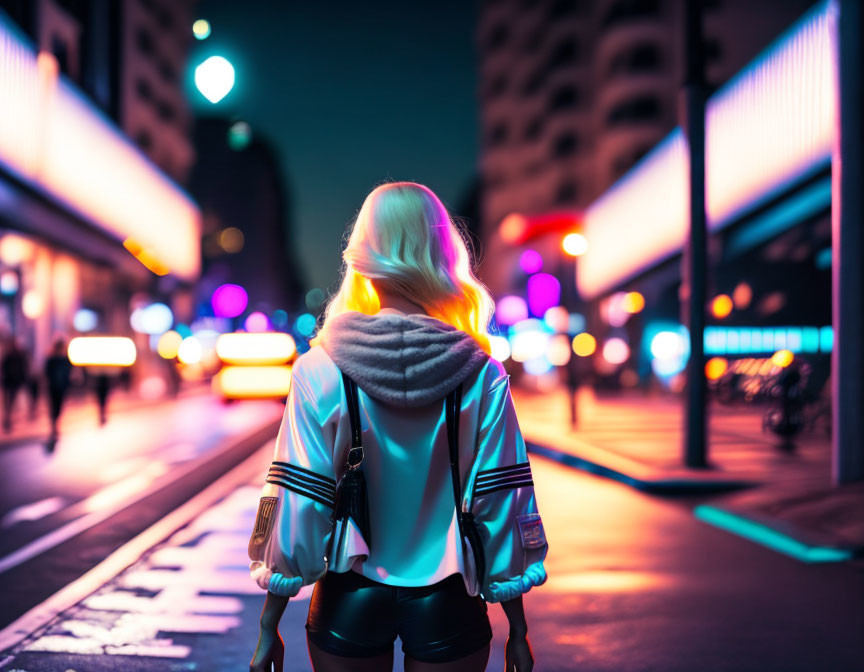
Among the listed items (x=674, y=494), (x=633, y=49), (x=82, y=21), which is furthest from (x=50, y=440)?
(x=633, y=49)

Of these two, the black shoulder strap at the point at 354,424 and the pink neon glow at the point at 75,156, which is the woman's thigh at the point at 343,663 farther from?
the pink neon glow at the point at 75,156

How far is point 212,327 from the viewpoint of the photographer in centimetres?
6681

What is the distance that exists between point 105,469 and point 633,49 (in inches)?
1968

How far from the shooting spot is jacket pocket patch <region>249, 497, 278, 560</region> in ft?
7.33

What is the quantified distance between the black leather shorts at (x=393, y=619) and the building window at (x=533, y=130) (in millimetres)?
70876

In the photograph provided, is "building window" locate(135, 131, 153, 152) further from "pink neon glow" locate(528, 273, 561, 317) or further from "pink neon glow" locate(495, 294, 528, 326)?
"pink neon glow" locate(528, 273, 561, 317)

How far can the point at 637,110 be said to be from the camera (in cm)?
5475

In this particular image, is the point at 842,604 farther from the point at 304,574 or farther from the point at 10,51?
the point at 10,51

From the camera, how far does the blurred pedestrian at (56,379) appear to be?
1619cm

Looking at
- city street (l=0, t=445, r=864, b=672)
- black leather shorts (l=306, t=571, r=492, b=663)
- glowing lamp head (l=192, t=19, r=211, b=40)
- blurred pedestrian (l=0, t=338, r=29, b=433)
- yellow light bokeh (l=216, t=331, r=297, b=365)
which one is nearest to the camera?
black leather shorts (l=306, t=571, r=492, b=663)

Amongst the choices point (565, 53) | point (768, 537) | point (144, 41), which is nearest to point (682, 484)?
point (768, 537)

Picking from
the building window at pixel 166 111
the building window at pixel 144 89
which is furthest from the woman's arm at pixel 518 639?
the building window at pixel 166 111

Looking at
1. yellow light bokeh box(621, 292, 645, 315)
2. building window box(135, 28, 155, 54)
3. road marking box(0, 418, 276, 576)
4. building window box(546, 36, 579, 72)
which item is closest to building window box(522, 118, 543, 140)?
building window box(546, 36, 579, 72)

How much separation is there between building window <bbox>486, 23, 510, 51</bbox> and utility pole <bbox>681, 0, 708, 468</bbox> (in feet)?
232
